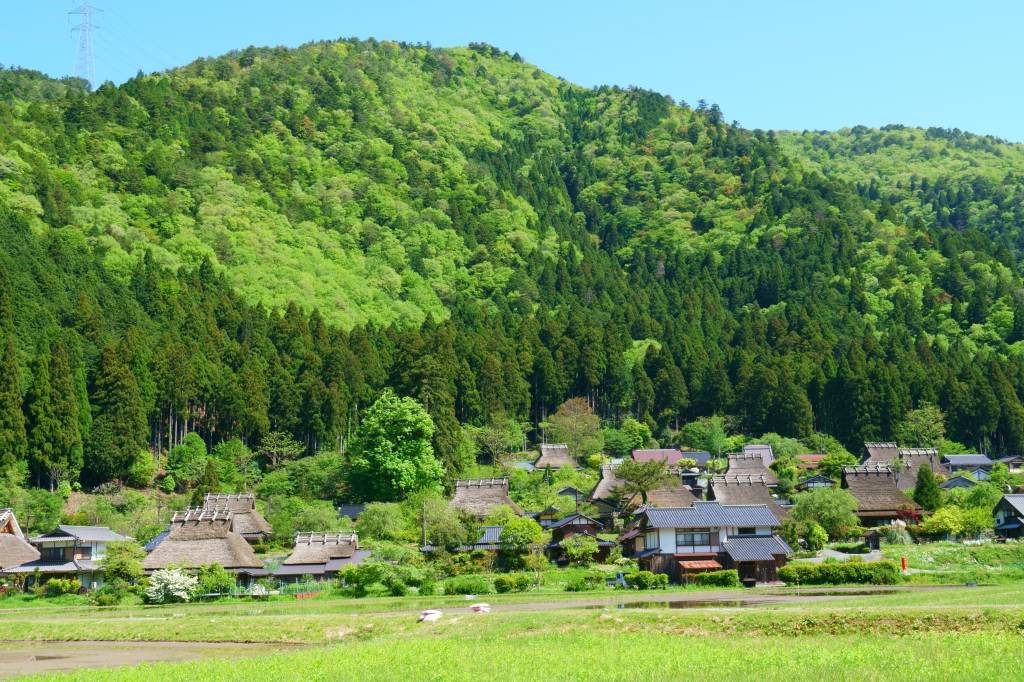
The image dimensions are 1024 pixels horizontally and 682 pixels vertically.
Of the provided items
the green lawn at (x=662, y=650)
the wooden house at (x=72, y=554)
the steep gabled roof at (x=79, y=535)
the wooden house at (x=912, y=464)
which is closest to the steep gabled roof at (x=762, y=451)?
the wooden house at (x=912, y=464)

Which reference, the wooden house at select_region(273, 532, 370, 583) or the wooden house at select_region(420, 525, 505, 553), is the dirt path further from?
the wooden house at select_region(420, 525, 505, 553)

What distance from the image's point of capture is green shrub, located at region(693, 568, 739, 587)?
48.2 meters

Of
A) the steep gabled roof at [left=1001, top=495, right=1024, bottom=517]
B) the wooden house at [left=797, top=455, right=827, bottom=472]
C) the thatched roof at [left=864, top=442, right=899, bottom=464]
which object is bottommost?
the steep gabled roof at [left=1001, top=495, right=1024, bottom=517]

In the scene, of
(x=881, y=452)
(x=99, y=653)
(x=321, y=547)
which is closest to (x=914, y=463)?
(x=881, y=452)

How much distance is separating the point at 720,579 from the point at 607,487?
25.3 m

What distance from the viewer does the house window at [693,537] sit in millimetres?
54909

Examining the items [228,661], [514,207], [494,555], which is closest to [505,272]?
[514,207]

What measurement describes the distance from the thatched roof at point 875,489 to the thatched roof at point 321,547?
30513 millimetres

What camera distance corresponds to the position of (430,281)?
450 ft

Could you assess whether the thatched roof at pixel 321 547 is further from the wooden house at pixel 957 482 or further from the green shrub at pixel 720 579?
the wooden house at pixel 957 482

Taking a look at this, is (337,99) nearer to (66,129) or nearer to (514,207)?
(514,207)

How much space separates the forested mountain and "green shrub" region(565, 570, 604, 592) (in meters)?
29.6

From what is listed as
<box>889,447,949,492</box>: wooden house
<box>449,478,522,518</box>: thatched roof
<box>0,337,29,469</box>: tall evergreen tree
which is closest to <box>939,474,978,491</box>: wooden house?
<box>889,447,949,492</box>: wooden house

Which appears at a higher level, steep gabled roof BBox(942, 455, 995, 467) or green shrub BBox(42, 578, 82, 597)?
steep gabled roof BBox(942, 455, 995, 467)
